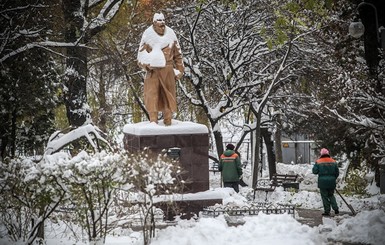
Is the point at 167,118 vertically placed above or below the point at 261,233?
above

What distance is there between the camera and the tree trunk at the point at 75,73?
51.9 feet

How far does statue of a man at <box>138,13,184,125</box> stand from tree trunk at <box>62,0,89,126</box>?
13.3 ft

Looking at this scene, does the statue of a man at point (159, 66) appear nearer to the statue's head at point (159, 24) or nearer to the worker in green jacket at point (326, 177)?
the statue's head at point (159, 24)

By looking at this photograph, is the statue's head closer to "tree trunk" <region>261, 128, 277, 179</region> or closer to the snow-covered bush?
the snow-covered bush

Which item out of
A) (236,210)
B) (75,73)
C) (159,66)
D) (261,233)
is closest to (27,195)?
(261,233)

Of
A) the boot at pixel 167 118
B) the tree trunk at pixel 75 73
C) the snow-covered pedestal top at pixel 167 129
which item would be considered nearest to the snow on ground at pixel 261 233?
the snow-covered pedestal top at pixel 167 129

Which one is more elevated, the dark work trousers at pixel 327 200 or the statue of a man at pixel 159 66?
the statue of a man at pixel 159 66

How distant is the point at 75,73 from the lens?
628 inches

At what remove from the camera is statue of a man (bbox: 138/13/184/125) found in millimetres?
12112

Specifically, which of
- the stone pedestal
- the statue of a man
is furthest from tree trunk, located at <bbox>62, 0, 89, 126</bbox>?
the stone pedestal

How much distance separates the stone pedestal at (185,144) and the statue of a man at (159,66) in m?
0.57

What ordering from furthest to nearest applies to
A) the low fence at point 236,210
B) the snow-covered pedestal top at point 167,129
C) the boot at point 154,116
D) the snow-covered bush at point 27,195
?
the boot at point 154,116 < the snow-covered pedestal top at point 167,129 < the low fence at point 236,210 < the snow-covered bush at point 27,195

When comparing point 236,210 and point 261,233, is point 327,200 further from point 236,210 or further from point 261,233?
point 261,233

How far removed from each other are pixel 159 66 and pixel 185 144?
184cm
